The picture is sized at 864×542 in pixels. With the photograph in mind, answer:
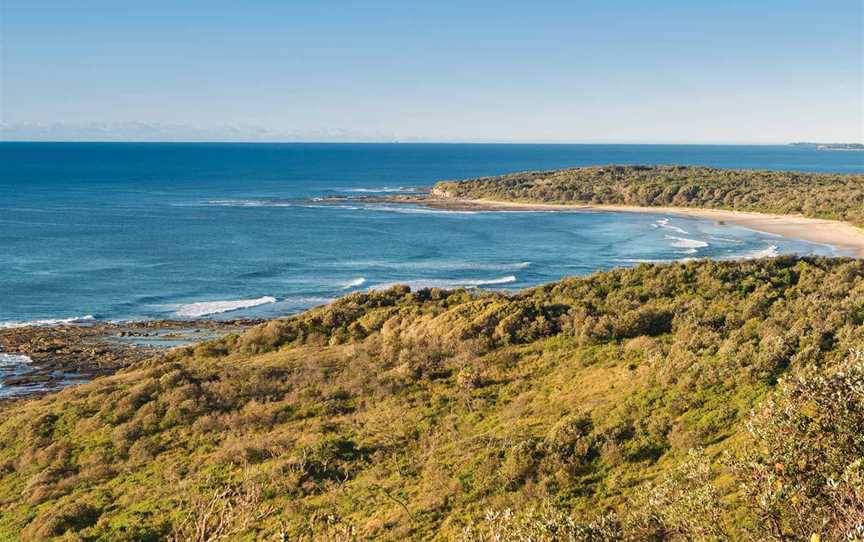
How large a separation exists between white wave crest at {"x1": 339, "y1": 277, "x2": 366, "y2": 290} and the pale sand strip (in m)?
51.2

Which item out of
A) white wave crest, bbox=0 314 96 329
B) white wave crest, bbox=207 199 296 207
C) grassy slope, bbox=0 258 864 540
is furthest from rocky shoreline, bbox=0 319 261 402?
white wave crest, bbox=207 199 296 207

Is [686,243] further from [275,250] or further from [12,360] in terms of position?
[12,360]

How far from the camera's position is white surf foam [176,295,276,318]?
6016 centimetres

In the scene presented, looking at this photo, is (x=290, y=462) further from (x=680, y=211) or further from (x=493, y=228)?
(x=680, y=211)

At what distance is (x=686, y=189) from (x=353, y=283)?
96859mm

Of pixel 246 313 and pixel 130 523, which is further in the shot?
pixel 246 313

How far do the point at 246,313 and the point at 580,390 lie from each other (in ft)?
128

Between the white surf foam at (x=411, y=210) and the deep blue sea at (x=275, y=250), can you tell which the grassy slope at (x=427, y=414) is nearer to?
the deep blue sea at (x=275, y=250)

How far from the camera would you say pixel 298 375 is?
32.8 meters

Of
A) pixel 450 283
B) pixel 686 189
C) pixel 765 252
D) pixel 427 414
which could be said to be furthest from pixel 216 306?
pixel 686 189

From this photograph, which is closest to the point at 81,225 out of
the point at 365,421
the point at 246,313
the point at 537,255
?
the point at 246,313

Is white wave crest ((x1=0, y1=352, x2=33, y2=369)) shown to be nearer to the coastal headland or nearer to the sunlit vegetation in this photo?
the coastal headland

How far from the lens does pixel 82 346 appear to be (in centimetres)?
5022

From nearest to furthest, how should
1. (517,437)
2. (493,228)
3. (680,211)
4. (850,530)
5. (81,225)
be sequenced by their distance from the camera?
(850,530) → (517,437) → (81,225) → (493,228) → (680,211)
